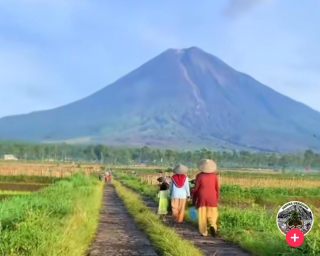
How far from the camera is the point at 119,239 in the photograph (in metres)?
10.4

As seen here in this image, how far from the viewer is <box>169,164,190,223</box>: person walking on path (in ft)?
43.3

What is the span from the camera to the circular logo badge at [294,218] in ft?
18.6

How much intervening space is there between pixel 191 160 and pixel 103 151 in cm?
3343

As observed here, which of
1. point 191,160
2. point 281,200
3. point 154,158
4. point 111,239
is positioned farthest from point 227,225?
point 154,158

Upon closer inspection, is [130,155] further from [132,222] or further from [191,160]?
[132,222]

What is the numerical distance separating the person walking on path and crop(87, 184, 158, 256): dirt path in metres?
1.02

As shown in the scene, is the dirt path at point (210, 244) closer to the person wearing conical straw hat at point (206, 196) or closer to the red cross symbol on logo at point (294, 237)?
the person wearing conical straw hat at point (206, 196)

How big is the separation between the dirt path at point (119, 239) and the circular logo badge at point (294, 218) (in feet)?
10.8

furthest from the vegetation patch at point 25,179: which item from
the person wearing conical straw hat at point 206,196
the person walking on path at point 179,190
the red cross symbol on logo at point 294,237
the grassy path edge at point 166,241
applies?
the red cross symbol on logo at point 294,237

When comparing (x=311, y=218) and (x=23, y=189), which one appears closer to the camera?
(x=311, y=218)

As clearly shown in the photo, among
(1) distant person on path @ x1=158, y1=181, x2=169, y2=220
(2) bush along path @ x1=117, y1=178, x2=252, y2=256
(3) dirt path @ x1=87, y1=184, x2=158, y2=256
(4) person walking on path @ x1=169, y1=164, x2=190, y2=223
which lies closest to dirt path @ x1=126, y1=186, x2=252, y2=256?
(2) bush along path @ x1=117, y1=178, x2=252, y2=256

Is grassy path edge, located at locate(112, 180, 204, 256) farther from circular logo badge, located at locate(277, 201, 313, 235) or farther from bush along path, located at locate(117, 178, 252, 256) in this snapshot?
circular logo badge, located at locate(277, 201, 313, 235)

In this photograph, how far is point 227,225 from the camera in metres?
12.2

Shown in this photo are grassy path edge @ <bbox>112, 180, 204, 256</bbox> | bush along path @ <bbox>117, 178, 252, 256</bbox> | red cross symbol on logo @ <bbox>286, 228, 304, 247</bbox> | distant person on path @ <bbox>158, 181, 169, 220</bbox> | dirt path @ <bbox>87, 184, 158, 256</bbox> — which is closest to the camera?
red cross symbol on logo @ <bbox>286, 228, 304, 247</bbox>
